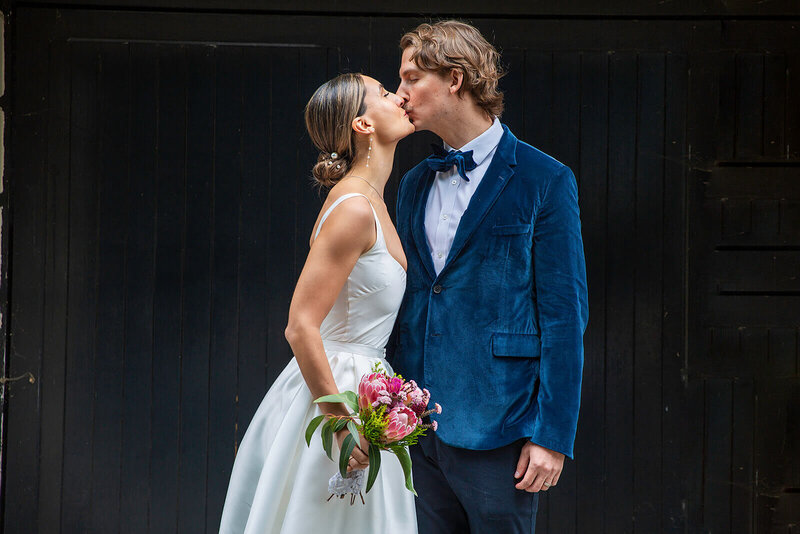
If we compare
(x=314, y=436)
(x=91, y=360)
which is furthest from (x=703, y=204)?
(x=91, y=360)

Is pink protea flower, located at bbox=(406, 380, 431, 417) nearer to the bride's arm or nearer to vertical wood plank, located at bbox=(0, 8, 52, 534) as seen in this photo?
the bride's arm

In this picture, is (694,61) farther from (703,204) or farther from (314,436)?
(314,436)

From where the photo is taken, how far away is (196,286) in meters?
3.38

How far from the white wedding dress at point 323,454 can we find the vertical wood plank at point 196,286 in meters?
1.41

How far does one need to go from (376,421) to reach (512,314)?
48 centimetres

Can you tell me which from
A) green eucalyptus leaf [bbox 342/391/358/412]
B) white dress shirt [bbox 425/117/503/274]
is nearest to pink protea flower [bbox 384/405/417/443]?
green eucalyptus leaf [bbox 342/391/358/412]

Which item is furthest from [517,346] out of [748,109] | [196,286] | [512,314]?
[748,109]

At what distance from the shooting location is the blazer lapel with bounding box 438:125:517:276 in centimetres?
196

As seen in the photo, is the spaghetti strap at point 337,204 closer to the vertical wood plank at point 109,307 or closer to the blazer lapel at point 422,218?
the blazer lapel at point 422,218

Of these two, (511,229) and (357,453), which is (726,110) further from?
(357,453)

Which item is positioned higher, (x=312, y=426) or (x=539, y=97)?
(x=539, y=97)

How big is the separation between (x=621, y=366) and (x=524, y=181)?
1.75m

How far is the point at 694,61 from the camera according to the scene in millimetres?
3396

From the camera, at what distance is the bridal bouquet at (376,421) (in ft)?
5.62
